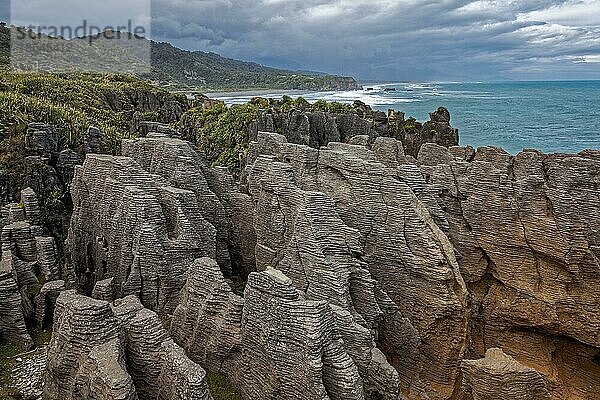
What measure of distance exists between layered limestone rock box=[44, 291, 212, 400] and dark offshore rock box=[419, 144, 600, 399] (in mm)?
10888

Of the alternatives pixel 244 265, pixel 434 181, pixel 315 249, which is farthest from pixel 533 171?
pixel 244 265

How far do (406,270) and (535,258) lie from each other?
5.74 metres

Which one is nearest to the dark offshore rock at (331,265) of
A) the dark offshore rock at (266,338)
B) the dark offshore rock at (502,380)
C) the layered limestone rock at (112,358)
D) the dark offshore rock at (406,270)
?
the dark offshore rock at (406,270)

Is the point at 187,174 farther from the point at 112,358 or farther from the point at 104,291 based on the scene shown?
the point at 112,358

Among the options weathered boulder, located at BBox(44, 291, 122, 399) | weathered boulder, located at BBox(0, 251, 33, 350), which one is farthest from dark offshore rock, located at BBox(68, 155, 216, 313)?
weathered boulder, located at BBox(44, 291, 122, 399)

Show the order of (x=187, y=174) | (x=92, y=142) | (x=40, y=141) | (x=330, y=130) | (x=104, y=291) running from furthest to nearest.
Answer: (x=330, y=130) → (x=92, y=142) → (x=40, y=141) → (x=187, y=174) → (x=104, y=291)

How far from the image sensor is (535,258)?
62.3ft

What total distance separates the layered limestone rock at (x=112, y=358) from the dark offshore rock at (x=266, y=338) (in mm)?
1607

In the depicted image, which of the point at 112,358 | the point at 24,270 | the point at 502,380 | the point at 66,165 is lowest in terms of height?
the point at 502,380

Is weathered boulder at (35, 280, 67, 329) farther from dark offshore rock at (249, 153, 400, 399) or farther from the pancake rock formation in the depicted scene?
dark offshore rock at (249, 153, 400, 399)

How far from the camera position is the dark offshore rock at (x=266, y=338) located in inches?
474

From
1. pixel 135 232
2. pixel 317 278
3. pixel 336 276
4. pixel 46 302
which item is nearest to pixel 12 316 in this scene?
pixel 46 302

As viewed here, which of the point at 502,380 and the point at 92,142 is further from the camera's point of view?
the point at 92,142

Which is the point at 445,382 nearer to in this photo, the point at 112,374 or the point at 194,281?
the point at 194,281
